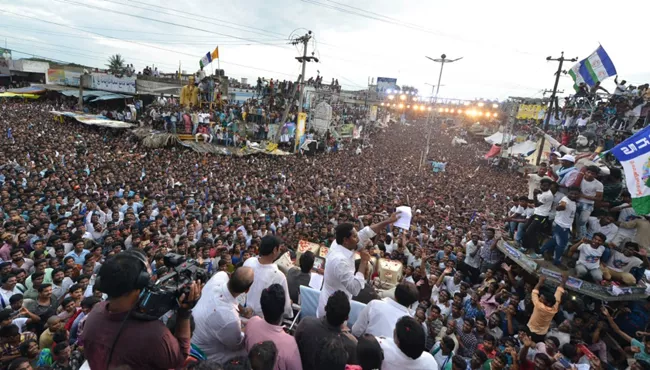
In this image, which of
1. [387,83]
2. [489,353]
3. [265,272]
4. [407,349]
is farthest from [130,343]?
[387,83]

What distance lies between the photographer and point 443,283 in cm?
616

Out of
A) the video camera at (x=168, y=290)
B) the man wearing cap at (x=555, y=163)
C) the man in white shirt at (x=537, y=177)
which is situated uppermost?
the man wearing cap at (x=555, y=163)

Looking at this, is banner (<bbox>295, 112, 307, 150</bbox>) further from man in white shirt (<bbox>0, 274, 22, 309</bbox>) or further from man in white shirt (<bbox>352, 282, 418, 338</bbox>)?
man in white shirt (<bbox>352, 282, 418, 338</bbox>)

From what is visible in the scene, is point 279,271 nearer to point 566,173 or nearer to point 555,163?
point 566,173

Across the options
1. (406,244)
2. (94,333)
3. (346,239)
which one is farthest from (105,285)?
(406,244)

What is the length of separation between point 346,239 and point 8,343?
3727mm

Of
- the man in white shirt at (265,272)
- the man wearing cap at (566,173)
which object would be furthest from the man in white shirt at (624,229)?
the man in white shirt at (265,272)

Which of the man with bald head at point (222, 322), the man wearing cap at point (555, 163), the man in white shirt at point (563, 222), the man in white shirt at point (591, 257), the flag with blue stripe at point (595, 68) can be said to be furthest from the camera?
the flag with blue stripe at point (595, 68)

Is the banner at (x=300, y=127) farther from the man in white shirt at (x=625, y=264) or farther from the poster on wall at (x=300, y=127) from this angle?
the man in white shirt at (x=625, y=264)

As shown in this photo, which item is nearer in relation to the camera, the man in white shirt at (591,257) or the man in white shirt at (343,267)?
the man in white shirt at (343,267)

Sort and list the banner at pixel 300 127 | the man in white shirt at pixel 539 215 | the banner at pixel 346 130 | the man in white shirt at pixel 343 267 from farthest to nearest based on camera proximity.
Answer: the banner at pixel 346 130 → the banner at pixel 300 127 → the man in white shirt at pixel 539 215 → the man in white shirt at pixel 343 267

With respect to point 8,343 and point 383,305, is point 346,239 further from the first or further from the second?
point 8,343

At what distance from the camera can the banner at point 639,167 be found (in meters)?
4.57

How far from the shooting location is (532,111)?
30312mm
